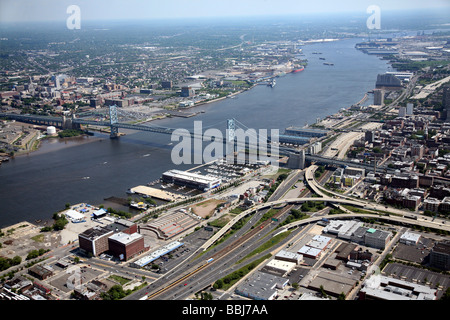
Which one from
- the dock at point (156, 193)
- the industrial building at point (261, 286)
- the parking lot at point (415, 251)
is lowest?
the industrial building at point (261, 286)

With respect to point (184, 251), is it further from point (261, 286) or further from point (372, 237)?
point (372, 237)

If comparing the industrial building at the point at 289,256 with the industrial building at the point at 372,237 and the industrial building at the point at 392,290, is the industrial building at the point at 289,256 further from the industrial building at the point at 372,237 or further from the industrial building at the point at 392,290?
the industrial building at the point at 372,237

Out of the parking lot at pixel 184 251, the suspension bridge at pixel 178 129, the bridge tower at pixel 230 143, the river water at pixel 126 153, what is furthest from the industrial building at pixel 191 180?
the suspension bridge at pixel 178 129

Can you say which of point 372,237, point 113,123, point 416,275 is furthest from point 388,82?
point 416,275

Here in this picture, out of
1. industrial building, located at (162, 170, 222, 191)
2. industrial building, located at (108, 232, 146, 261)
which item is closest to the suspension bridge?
industrial building, located at (162, 170, 222, 191)

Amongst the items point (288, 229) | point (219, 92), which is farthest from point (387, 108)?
point (288, 229)
